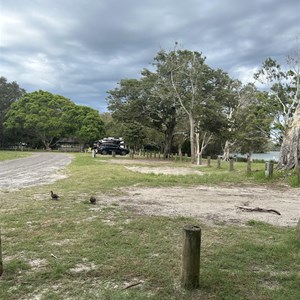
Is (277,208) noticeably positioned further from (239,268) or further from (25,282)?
(25,282)

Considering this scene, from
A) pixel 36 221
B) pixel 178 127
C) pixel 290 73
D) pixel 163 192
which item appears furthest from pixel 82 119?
pixel 36 221

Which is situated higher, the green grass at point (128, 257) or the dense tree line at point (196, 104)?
the dense tree line at point (196, 104)

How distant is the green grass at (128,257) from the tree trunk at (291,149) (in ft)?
27.8

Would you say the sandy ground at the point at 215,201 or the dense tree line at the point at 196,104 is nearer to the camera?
the sandy ground at the point at 215,201

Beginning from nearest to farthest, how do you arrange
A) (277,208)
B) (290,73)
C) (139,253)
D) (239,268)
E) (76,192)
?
(239,268) < (139,253) < (277,208) < (76,192) < (290,73)

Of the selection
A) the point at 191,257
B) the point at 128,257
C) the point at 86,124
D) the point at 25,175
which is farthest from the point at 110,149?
the point at 191,257

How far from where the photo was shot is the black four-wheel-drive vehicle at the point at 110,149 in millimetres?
35281

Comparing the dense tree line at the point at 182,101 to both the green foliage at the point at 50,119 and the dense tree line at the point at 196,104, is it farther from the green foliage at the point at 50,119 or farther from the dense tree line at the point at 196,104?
the green foliage at the point at 50,119

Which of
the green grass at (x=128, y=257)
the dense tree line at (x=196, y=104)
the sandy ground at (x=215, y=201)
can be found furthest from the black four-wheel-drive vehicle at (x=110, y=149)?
the green grass at (x=128, y=257)

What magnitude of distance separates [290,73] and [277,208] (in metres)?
22.8

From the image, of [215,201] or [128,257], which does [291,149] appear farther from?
[128,257]

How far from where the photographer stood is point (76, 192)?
8266 millimetres

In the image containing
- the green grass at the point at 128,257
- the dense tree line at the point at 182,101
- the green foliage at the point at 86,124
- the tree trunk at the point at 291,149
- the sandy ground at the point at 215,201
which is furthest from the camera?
the green foliage at the point at 86,124

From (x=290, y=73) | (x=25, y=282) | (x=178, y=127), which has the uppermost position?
(x=290, y=73)
